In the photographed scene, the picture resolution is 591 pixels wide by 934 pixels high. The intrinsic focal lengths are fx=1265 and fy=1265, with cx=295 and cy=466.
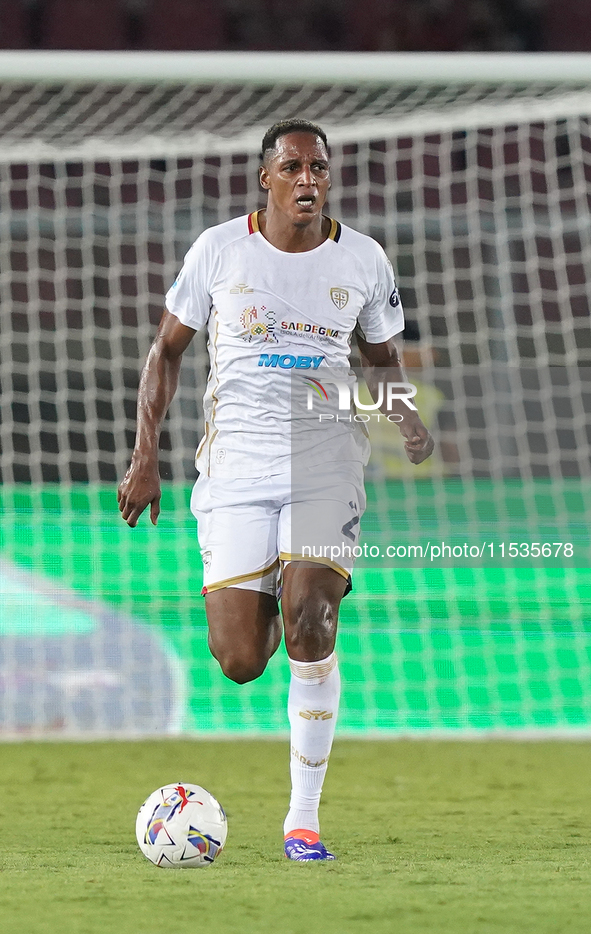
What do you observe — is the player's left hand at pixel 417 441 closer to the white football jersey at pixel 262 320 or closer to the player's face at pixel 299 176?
the white football jersey at pixel 262 320

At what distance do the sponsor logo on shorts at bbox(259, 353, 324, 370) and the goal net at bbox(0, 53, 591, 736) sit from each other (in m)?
2.35

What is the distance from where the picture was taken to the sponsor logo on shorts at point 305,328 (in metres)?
3.76

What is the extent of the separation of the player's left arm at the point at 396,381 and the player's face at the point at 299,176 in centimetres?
50

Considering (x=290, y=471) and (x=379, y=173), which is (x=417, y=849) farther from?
(x=379, y=173)

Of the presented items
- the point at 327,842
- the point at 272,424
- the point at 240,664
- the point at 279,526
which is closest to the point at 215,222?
the point at 272,424

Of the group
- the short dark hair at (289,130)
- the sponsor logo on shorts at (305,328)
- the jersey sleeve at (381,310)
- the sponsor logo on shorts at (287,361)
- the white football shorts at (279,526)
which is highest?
the short dark hair at (289,130)

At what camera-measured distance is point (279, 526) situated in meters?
3.73

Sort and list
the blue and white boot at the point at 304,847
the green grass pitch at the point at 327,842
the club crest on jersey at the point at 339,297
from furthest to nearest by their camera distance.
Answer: the club crest on jersey at the point at 339,297
the blue and white boot at the point at 304,847
the green grass pitch at the point at 327,842

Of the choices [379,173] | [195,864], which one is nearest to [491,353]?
[379,173]

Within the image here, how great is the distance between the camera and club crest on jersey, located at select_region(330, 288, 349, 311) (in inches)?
150

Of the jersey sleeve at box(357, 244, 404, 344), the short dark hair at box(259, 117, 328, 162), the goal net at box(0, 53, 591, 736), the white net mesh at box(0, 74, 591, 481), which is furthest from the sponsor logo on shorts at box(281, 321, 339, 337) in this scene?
the white net mesh at box(0, 74, 591, 481)

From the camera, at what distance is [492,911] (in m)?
2.70

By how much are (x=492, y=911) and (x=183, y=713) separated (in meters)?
4.27

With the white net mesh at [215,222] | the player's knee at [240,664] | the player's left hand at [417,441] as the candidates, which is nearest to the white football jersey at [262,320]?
the player's left hand at [417,441]
